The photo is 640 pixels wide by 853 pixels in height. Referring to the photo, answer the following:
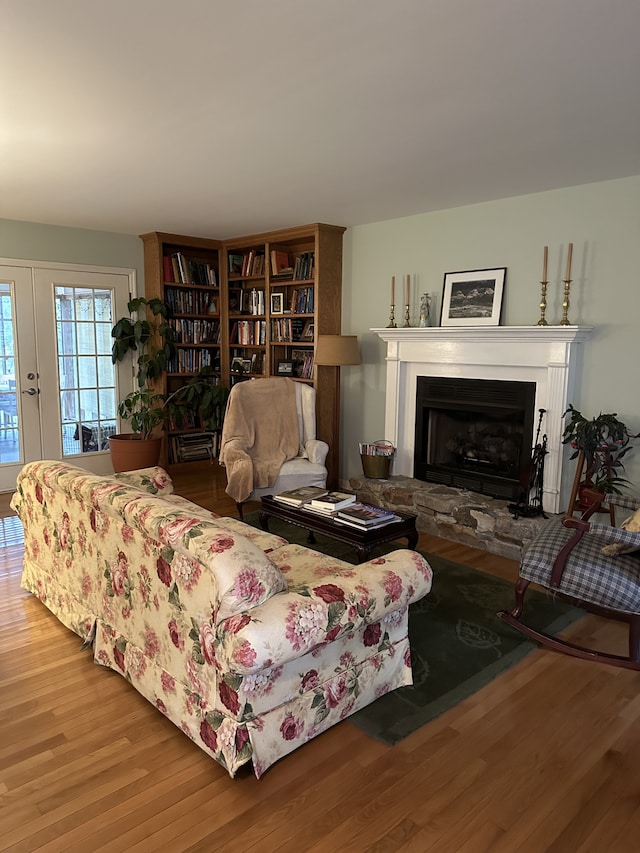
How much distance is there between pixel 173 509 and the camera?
2.15 metres

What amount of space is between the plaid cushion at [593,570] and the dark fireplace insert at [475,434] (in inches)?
52.3

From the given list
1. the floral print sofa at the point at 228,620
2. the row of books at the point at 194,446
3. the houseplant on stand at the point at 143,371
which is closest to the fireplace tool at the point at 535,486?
the floral print sofa at the point at 228,620

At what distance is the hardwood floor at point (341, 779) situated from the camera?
1779 millimetres

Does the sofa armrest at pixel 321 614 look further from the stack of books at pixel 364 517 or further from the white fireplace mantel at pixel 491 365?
the white fireplace mantel at pixel 491 365

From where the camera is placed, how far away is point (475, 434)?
4801mm

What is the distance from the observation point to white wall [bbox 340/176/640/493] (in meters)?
3.79

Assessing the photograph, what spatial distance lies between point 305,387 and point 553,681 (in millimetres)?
3276

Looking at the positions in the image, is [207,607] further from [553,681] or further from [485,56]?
[485,56]

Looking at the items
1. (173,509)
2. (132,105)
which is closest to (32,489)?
(173,509)

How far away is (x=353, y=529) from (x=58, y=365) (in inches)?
148

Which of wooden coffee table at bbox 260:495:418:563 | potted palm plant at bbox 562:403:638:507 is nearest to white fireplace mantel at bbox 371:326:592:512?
potted palm plant at bbox 562:403:638:507

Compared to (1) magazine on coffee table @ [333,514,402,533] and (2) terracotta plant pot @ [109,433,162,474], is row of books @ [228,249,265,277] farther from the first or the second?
(1) magazine on coffee table @ [333,514,402,533]

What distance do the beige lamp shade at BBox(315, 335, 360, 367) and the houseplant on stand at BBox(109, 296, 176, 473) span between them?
71.4 inches

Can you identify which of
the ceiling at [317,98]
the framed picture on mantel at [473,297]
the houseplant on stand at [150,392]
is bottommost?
the houseplant on stand at [150,392]
